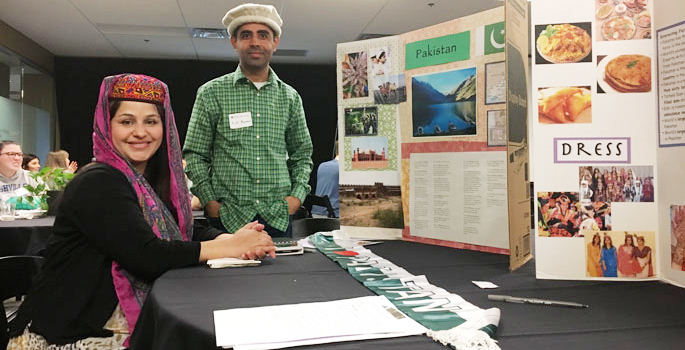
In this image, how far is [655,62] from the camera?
1.07 meters

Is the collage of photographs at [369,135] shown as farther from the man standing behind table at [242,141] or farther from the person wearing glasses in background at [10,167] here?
the person wearing glasses in background at [10,167]

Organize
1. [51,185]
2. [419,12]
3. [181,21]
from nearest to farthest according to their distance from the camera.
→ [51,185]
[419,12]
[181,21]

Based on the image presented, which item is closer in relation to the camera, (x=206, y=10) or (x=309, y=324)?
(x=309, y=324)

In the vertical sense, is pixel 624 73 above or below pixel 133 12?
below

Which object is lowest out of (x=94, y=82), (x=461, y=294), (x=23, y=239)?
(x=23, y=239)

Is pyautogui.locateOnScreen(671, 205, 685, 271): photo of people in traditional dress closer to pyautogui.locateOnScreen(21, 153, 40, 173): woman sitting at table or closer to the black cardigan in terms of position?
the black cardigan

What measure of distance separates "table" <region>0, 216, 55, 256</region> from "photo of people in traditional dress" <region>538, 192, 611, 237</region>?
9.10 ft

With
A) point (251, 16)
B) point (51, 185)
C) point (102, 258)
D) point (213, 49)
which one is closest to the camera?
point (102, 258)

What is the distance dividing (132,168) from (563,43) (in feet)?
3.88

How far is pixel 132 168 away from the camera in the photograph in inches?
56.8

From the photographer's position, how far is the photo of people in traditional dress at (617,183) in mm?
1078

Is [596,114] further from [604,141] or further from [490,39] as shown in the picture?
[490,39]

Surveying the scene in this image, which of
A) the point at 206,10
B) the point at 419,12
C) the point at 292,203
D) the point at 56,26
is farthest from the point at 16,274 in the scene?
the point at 56,26

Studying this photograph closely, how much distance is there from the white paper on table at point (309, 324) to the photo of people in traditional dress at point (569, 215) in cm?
48
